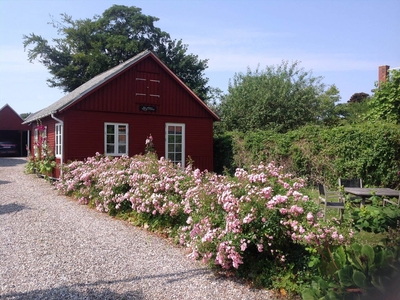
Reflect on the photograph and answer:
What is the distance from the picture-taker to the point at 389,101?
1473 cm

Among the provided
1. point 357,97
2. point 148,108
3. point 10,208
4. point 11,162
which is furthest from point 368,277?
point 357,97

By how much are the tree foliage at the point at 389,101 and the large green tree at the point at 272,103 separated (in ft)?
19.7

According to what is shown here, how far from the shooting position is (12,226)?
7.16 m

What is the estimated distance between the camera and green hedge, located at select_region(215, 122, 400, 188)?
35.7 ft

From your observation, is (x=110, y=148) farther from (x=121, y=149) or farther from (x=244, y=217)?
(x=244, y=217)

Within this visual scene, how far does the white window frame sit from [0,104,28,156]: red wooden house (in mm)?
20970

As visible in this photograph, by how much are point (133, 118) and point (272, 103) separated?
921cm

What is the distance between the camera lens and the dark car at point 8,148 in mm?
32569

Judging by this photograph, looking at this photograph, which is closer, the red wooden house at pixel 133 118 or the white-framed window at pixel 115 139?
the red wooden house at pixel 133 118

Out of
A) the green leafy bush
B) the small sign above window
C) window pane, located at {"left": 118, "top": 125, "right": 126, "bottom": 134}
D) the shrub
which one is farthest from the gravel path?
the small sign above window

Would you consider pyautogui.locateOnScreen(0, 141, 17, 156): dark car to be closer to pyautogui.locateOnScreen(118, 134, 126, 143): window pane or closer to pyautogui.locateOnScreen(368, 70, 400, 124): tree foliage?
pyautogui.locateOnScreen(118, 134, 126, 143): window pane

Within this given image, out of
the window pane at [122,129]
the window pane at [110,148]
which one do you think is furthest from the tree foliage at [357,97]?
the window pane at [110,148]

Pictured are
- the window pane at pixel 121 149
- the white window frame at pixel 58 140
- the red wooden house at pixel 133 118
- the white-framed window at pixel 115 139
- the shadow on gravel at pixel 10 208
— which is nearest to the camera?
the shadow on gravel at pixel 10 208

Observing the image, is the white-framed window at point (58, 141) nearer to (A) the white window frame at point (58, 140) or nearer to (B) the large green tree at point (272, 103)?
(A) the white window frame at point (58, 140)
